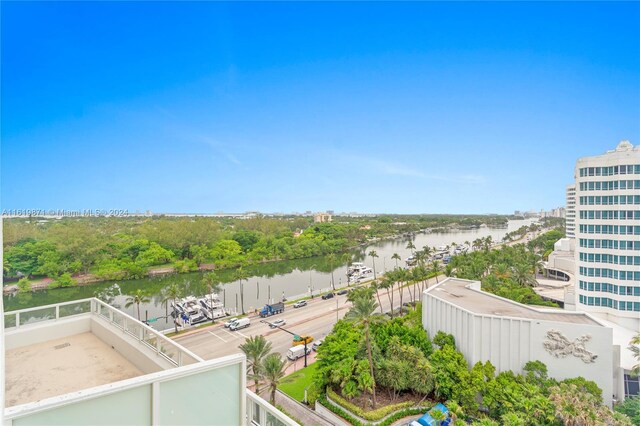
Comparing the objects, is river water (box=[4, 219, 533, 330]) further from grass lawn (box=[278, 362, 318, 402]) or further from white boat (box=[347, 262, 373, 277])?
grass lawn (box=[278, 362, 318, 402])

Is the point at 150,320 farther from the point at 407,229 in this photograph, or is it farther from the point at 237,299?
the point at 407,229

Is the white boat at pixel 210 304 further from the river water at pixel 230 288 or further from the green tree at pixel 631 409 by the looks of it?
the green tree at pixel 631 409

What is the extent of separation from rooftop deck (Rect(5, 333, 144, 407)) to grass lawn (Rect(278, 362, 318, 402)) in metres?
14.3

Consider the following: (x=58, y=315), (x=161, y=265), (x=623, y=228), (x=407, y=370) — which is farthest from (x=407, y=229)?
(x=58, y=315)

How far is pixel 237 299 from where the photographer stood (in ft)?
127

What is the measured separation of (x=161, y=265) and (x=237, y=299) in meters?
25.0

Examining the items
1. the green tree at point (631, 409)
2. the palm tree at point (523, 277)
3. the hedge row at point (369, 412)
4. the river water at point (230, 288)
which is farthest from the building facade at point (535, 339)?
the river water at point (230, 288)

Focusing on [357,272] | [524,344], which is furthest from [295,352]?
[357,272]

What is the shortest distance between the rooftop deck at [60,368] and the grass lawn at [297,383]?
1426cm

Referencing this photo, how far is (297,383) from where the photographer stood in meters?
19.4

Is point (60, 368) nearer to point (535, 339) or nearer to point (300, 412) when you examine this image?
point (300, 412)

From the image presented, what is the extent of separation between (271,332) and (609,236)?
25.1 meters

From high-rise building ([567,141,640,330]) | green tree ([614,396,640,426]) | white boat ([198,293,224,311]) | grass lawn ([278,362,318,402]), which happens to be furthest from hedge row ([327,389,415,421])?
white boat ([198,293,224,311])

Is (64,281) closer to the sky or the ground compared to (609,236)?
closer to the ground
